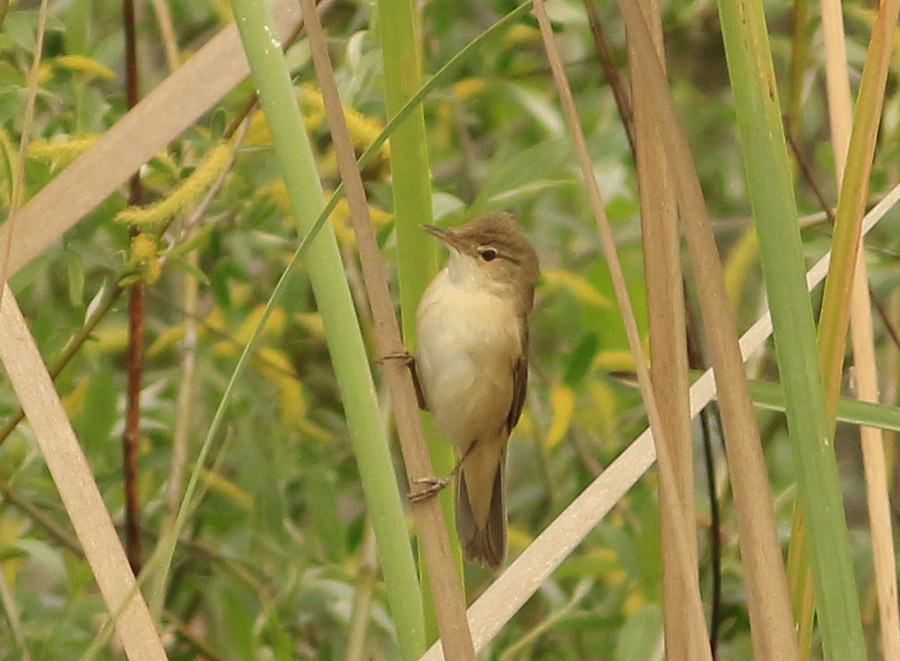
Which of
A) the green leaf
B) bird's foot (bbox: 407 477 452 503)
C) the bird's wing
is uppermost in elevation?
the bird's wing

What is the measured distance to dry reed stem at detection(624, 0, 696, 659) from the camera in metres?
1.23

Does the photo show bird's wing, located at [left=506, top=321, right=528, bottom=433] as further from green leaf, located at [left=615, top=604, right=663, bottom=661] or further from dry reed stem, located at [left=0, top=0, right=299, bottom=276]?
dry reed stem, located at [left=0, top=0, right=299, bottom=276]

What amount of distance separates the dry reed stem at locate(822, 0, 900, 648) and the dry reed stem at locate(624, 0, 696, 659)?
0.71ft

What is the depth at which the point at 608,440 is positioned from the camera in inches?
102

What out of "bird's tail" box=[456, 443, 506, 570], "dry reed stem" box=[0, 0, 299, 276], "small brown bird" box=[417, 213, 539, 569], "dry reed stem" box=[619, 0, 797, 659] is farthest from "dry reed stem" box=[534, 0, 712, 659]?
"bird's tail" box=[456, 443, 506, 570]

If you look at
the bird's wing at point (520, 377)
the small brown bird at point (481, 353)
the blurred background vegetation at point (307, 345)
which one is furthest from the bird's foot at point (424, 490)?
the bird's wing at point (520, 377)

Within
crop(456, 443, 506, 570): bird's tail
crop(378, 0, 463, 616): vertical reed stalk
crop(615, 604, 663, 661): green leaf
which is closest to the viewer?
crop(378, 0, 463, 616): vertical reed stalk

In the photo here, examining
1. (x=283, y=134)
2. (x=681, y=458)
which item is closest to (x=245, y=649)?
(x=681, y=458)

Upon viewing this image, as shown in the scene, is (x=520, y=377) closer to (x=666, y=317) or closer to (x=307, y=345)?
(x=307, y=345)

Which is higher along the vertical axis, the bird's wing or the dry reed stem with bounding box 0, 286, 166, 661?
the bird's wing

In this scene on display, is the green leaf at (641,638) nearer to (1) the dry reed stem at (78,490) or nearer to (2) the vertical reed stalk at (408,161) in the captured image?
(2) the vertical reed stalk at (408,161)

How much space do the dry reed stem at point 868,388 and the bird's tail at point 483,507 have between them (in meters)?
0.88

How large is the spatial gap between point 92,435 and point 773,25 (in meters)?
2.94

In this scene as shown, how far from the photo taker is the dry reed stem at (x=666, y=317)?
4.05 feet
